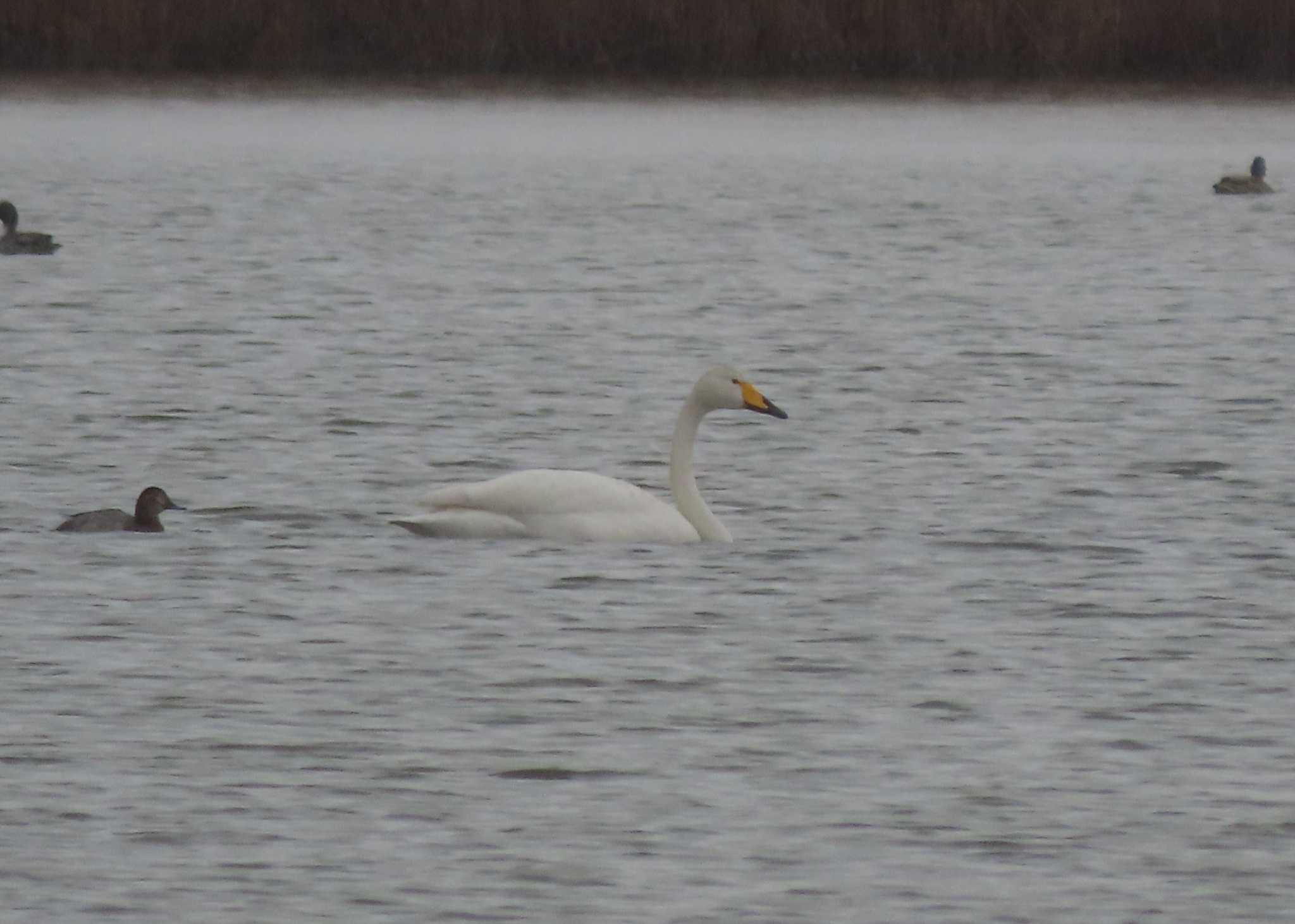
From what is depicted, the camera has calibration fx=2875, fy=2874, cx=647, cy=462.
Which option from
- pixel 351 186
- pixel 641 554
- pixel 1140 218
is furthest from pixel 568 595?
pixel 351 186

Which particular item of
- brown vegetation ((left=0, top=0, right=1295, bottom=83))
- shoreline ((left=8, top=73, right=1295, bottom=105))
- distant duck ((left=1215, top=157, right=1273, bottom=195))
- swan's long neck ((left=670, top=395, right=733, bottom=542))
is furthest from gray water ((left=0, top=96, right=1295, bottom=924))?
shoreline ((left=8, top=73, right=1295, bottom=105))

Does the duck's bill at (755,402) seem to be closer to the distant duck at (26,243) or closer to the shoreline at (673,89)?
the distant duck at (26,243)

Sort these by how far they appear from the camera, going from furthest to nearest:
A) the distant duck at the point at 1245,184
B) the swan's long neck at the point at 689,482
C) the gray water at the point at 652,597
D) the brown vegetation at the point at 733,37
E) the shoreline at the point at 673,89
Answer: the shoreline at the point at 673,89, the brown vegetation at the point at 733,37, the distant duck at the point at 1245,184, the swan's long neck at the point at 689,482, the gray water at the point at 652,597

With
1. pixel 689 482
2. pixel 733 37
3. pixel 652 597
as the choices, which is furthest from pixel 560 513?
pixel 733 37

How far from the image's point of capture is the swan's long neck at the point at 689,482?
9.46 metres

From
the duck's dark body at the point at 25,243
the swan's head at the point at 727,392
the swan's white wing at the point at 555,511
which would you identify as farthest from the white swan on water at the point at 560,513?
the duck's dark body at the point at 25,243

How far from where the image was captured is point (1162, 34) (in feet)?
97.1

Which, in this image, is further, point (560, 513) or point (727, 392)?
point (727, 392)

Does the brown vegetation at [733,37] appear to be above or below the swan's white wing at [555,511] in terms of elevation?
above

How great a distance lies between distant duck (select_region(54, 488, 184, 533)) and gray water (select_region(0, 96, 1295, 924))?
0.05 meters

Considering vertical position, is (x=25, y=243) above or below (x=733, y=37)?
below

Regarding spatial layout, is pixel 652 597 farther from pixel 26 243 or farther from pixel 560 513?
pixel 26 243

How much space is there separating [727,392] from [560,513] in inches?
36.1

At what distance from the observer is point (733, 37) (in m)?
30.2
